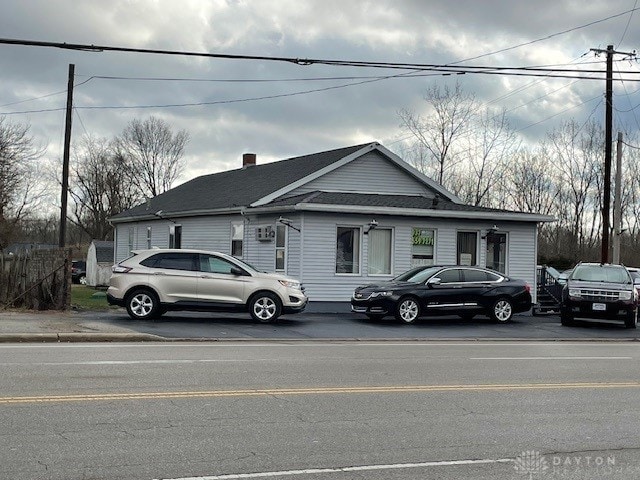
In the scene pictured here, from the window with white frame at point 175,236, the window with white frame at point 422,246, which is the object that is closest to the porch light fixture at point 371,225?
the window with white frame at point 422,246

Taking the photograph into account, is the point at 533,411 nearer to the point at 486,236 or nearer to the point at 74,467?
the point at 74,467

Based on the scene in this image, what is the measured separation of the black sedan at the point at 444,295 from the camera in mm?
20922

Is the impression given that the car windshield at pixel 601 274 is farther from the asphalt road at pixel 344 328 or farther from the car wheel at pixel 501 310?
the car wheel at pixel 501 310

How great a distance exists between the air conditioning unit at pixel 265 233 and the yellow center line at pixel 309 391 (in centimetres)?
1483

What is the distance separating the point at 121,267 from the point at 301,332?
4650 millimetres

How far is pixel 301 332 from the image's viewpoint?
1834 cm

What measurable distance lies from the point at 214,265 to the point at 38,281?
4.68 m

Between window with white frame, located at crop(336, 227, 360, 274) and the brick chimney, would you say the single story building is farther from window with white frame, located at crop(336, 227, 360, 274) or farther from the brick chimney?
the brick chimney

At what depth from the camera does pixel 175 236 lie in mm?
31688

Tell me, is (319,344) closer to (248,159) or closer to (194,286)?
(194,286)

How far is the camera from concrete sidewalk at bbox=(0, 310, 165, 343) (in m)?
15.4

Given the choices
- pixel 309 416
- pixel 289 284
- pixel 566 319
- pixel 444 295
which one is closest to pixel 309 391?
pixel 309 416

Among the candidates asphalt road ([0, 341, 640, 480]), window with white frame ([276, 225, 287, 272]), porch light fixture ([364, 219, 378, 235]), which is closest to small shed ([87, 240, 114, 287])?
window with white frame ([276, 225, 287, 272])

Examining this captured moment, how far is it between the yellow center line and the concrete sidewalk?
6.66m
